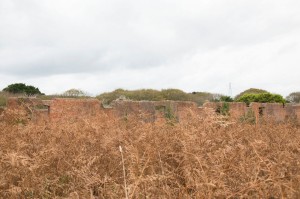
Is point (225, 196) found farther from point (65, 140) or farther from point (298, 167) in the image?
point (65, 140)

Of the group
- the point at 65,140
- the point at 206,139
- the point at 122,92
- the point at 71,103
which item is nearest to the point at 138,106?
the point at 71,103

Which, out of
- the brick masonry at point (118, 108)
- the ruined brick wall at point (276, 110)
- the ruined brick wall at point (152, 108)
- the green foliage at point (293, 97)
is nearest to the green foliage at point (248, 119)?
the brick masonry at point (118, 108)

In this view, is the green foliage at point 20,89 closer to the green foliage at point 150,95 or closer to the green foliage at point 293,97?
the green foliage at point 150,95

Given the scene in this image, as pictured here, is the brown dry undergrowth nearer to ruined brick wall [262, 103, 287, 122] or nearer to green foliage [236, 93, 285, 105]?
ruined brick wall [262, 103, 287, 122]

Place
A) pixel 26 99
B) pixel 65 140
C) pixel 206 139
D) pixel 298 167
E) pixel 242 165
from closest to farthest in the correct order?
pixel 242 165
pixel 298 167
pixel 206 139
pixel 65 140
pixel 26 99

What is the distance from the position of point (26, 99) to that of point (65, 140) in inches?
296

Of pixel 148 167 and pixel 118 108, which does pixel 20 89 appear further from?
pixel 148 167

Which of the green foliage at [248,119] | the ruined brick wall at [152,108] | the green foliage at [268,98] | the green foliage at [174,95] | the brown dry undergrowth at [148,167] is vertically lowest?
the brown dry undergrowth at [148,167]

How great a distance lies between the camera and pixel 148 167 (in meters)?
3.15

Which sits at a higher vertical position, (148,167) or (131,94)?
(131,94)

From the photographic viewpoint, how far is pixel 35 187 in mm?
2930

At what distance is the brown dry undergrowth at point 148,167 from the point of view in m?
2.47

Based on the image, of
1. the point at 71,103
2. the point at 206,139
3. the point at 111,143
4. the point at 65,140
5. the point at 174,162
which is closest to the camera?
the point at 206,139

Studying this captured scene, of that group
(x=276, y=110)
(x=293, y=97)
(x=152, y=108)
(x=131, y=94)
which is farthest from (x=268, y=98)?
(x=293, y=97)
